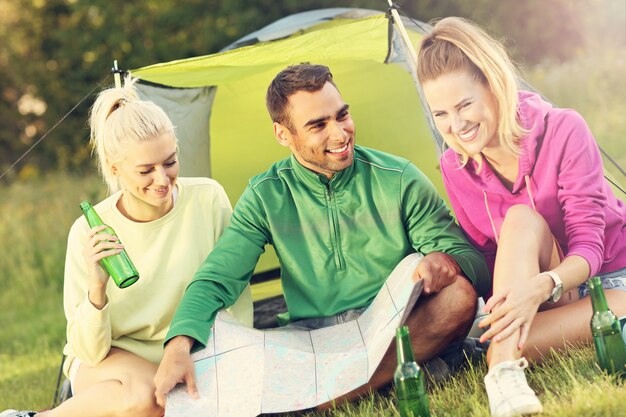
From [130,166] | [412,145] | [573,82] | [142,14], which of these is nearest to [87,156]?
[142,14]

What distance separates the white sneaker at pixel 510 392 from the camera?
2.20 meters

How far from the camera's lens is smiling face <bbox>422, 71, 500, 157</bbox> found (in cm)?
272

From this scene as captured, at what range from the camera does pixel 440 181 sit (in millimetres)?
4406

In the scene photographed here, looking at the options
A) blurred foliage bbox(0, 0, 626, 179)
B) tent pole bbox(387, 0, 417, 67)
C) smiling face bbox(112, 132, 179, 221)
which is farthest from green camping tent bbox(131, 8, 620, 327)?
blurred foliage bbox(0, 0, 626, 179)

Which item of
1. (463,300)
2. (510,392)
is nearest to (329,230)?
(463,300)

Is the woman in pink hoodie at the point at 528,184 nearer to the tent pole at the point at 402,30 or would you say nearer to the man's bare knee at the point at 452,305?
the man's bare knee at the point at 452,305

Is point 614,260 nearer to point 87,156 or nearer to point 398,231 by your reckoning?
point 398,231

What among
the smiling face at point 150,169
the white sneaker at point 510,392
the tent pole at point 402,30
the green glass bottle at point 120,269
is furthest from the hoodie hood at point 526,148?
the green glass bottle at point 120,269

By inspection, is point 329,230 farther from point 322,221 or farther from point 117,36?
point 117,36

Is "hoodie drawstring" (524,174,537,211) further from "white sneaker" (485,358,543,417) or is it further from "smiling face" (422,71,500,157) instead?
"white sneaker" (485,358,543,417)

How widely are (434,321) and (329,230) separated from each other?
532 mm

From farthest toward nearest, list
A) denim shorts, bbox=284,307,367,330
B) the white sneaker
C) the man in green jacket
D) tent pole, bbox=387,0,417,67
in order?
tent pole, bbox=387,0,417,67 < denim shorts, bbox=284,307,367,330 < the man in green jacket < the white sneaker

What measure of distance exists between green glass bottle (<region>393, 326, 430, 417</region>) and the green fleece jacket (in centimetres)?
60

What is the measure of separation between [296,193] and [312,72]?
0.38 metres
